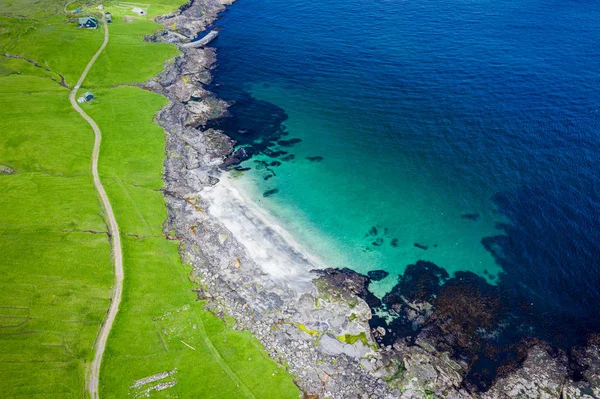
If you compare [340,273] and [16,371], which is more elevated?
[340,273]

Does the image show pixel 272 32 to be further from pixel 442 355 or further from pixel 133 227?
pixel 442 355

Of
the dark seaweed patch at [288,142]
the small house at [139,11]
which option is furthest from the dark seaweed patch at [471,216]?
the small house at [139,11]

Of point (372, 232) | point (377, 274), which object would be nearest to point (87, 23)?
point (372, 232)

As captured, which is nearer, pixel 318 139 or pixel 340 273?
pixel 340 273

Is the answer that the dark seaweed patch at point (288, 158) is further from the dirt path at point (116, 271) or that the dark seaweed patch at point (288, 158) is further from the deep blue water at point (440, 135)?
the dirt path at point (116, 271)

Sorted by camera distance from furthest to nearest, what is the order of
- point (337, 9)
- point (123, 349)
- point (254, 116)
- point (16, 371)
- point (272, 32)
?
point (337, 9), point (272, 32), point (254, 116), point (123, 349), point (16, 371)

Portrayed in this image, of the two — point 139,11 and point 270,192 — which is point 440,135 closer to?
point 270,192

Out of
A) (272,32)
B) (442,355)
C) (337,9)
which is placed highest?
(337,9)

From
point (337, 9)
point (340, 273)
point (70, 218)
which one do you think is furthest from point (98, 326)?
point (337, 9)
